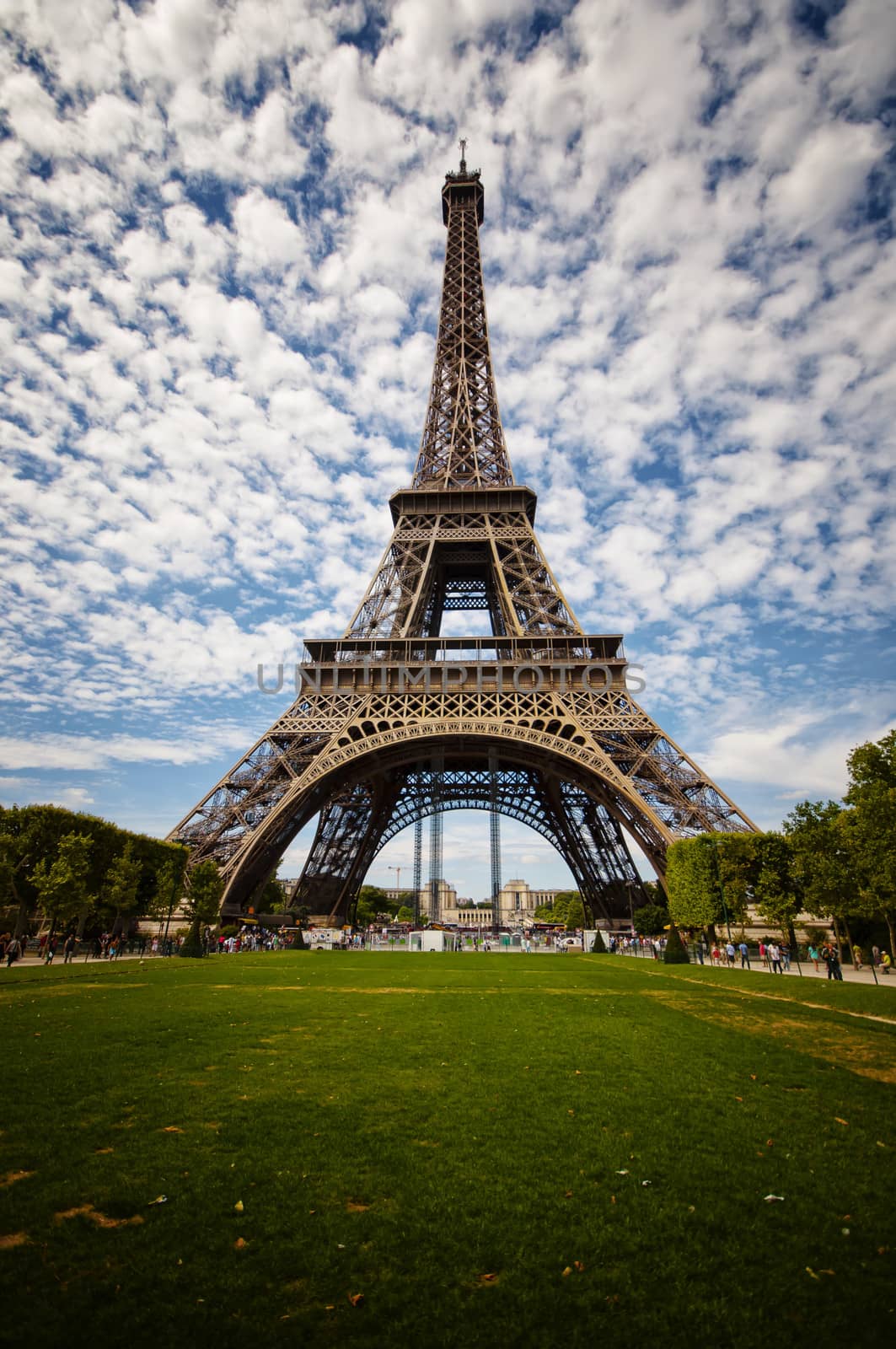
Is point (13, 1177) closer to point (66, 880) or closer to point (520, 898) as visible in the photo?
point (66, 880)

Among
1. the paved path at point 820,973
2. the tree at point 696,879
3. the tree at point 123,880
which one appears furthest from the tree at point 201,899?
the tree at point 696,879

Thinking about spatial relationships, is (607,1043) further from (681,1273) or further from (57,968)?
(57,968)

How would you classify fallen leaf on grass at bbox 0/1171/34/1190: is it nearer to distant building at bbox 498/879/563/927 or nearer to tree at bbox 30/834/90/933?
tree at bbox 30/834/90/933

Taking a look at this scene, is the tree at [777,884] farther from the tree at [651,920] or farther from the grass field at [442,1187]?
the grass field at [442,1187]

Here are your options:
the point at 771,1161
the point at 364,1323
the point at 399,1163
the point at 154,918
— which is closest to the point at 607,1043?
the point at 771,1161

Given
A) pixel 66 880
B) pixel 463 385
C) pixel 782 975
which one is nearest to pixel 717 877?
pixel 782 975

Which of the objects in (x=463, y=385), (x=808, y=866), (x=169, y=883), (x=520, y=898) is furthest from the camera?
(x=520, y=898)
